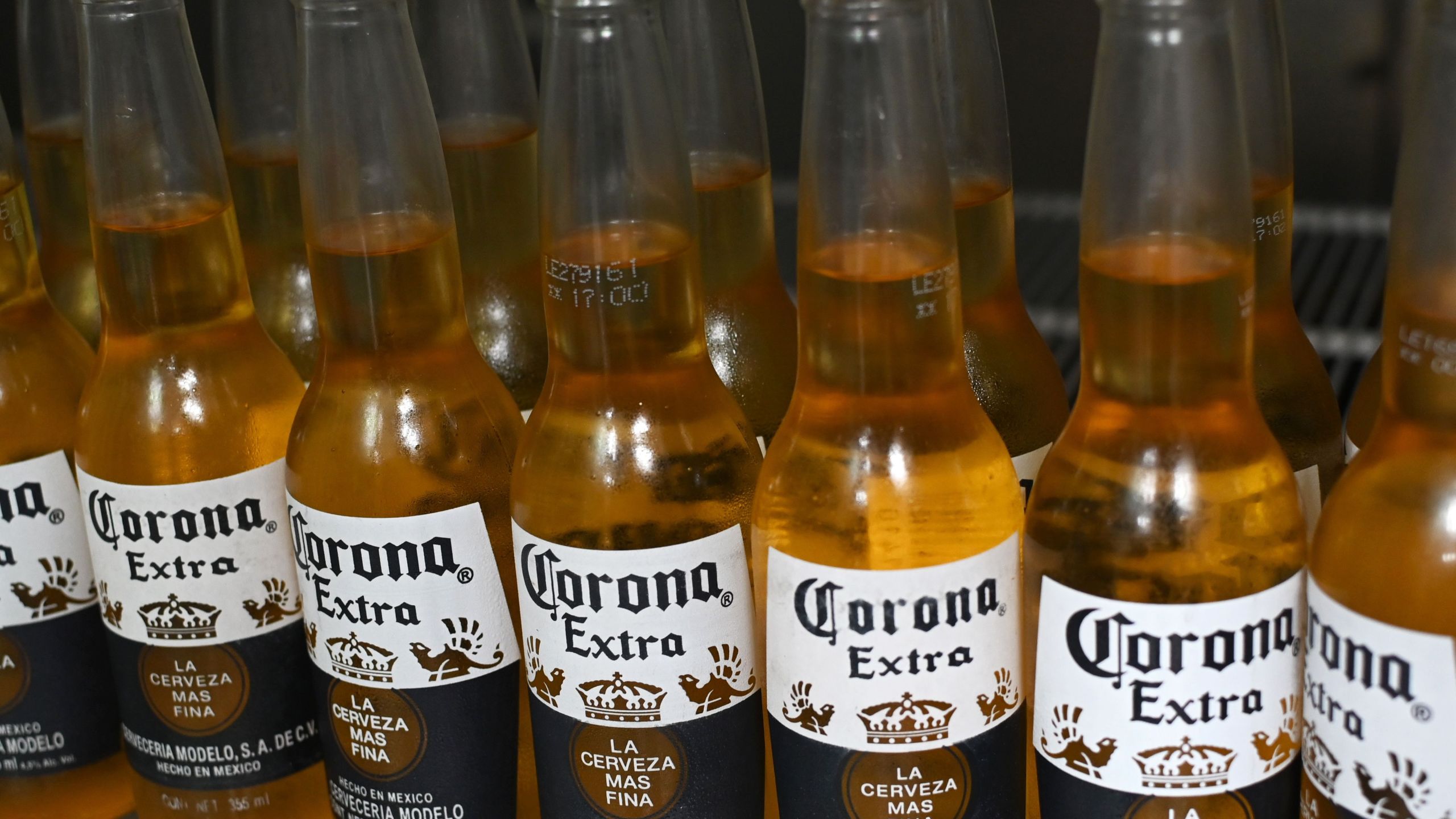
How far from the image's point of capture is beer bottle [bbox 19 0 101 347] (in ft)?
3.36

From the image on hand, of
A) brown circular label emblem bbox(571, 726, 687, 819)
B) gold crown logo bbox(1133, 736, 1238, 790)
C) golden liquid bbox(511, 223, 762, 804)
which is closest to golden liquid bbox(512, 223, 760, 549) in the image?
golden liquid bbox(511, 223, 762, 804)

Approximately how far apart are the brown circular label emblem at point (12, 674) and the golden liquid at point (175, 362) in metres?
0.17

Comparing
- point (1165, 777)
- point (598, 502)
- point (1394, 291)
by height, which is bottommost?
point (1165, 777)

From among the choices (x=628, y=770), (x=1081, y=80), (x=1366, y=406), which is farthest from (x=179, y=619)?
(x=1081, y=80)

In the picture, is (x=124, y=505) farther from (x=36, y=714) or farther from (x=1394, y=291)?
(x=1394, y=291)

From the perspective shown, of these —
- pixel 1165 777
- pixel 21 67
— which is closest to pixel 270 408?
pixel 21 67

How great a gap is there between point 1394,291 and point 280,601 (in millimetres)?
585

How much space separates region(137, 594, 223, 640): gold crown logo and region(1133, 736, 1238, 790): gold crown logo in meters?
0.49

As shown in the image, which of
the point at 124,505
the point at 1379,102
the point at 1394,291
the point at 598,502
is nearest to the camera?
the point at 1394,291

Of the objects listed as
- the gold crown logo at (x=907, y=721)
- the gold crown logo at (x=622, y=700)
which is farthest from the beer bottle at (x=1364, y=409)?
the gold crown logo at (x=622, y=700)

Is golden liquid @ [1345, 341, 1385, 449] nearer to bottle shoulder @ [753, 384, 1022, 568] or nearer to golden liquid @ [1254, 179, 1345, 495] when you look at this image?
golden liquid @ [1254, 179, 1345, 495]

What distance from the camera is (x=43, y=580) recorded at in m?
0.98

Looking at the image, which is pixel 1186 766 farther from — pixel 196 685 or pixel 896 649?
pixel 196 685

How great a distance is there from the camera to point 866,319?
0.71 meters
